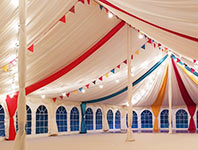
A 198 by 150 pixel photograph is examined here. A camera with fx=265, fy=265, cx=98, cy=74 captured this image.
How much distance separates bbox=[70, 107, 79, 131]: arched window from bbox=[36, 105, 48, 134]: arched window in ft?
4.78

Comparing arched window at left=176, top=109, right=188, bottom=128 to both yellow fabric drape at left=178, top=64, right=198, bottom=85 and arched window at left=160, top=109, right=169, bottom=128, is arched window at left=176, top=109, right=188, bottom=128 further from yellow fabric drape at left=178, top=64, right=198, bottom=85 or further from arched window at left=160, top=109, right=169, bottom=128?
yellow fabric drape at left=178, top=64, right=198, bottom=85

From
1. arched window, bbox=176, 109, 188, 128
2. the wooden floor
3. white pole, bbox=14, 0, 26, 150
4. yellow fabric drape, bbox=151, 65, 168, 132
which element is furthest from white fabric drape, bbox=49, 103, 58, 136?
white pole, bbox=14, 0, 26, 150

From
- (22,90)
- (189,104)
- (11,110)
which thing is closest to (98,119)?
(189,104)

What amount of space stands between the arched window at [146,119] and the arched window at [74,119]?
436 centimetres

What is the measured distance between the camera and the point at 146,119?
49.0 feet

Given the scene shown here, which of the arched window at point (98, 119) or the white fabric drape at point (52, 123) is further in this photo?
the arched window at point (98, 119)

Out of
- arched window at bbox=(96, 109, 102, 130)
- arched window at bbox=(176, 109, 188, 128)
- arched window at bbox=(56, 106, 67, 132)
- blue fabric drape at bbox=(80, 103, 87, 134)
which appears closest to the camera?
arched window at bbox=(56, 106, 67, 132)

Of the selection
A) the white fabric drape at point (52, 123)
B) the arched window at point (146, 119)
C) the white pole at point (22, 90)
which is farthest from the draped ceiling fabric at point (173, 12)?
the arched window at point (146, 119)

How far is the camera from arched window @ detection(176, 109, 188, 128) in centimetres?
1428

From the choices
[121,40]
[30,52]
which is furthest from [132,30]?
[30,52]

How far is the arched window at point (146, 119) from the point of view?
1483cm

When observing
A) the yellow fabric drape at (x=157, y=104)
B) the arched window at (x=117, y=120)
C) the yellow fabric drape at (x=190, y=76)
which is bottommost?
the arched window at (x=117, y=120)

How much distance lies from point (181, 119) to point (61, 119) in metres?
6.75

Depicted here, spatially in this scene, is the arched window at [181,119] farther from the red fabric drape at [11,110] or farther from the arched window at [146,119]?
the red fabric drape at [11,110]
